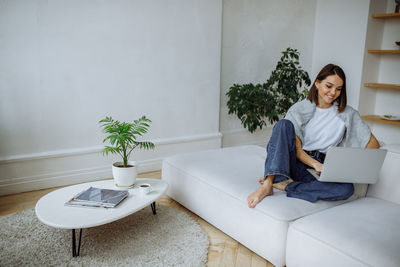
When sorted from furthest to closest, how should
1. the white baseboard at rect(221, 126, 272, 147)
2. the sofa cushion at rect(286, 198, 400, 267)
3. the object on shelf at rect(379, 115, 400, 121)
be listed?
the white baseboard at rect(221, 126, 272, 147) → the object on shelf at rect(379, 115, 400, 121) → the sofa cushion at rect(286, 198, 400, 267)

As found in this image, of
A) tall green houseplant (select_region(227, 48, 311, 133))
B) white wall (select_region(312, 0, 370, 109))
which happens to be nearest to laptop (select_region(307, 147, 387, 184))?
tall green houseplant (select_region(227, 48, 311, 133))

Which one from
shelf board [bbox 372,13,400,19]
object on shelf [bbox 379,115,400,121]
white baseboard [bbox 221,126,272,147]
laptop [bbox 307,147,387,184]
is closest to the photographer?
laptop [bbox 307,147,387,184]

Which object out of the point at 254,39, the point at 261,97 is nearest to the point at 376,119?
the point at 261,97

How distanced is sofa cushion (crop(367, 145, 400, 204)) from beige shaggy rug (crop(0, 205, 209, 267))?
3.32 feet

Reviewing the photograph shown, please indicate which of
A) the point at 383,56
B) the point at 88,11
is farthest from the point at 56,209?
the point at 383,56

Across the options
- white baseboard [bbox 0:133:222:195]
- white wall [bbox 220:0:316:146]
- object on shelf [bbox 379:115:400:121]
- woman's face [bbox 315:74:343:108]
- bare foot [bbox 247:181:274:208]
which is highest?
white wall [bbox 220:0:316:146]

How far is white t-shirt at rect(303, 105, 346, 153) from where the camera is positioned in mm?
2010

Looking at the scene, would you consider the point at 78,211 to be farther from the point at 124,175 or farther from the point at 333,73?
the point at 333,73

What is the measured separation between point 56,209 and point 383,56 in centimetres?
384

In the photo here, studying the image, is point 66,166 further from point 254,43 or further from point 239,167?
point 254,43

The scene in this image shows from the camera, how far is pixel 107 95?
2928 millimetres

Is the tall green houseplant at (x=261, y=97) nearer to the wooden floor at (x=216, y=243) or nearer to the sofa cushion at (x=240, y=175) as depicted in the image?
the sofa cushion at (x=240, y=175)

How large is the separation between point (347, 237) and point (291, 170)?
58 centimetres

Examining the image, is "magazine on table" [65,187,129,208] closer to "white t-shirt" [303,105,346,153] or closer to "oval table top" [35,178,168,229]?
"oval table top" [35,178,168,229]
